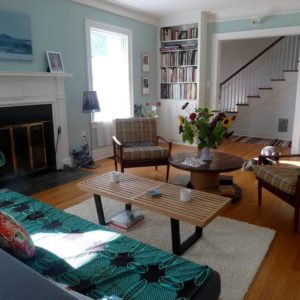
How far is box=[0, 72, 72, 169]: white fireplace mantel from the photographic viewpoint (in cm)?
348

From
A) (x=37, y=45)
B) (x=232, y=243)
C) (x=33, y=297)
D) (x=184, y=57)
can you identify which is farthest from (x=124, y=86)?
(x=33, y=297)

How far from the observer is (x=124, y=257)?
154cm

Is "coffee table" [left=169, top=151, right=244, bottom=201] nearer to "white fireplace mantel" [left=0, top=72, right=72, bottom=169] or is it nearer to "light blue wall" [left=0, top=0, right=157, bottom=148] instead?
"white fireplace mantel" [left=0, top=72, right=72, bottom=169]

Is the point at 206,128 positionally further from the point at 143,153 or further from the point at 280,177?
the point at 143,153

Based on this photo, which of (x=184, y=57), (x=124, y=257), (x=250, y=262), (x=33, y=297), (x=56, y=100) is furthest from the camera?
(x=184, y=57)

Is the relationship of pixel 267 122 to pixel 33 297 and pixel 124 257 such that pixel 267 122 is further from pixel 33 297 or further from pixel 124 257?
pixel 33 297

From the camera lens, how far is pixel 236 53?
7824 mm

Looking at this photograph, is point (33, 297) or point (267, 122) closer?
point (33, 297)

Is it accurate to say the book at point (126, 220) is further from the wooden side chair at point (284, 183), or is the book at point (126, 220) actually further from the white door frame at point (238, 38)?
the white door frame at point (238, 38)

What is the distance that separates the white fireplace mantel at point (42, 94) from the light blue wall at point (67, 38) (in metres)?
0.14

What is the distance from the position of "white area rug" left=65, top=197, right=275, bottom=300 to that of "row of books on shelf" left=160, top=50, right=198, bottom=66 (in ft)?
12.5

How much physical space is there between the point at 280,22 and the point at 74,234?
16.4 ft

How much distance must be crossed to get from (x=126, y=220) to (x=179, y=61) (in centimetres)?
415

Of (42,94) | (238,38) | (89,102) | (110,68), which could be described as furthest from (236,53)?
(42,94)
